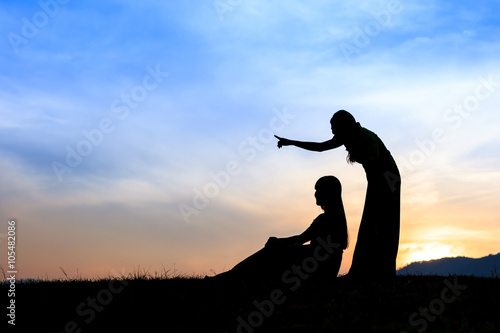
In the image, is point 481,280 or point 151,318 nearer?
point 151,318

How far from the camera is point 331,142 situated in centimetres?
984

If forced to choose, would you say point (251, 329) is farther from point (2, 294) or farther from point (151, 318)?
point (2, 294)

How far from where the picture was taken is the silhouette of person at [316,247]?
8883 mm

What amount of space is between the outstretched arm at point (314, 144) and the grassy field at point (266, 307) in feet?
8.28

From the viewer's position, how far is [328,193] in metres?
8.88

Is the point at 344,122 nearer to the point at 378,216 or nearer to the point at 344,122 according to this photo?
the point at 344,122

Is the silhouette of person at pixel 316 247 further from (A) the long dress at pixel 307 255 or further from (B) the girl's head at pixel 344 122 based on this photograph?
(B) the girl's head at pixel 344 122

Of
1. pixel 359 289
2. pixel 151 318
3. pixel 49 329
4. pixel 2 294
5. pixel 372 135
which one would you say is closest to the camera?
pixel 151 318

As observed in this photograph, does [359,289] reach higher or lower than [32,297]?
lower

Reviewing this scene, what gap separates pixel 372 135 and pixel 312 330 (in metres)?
4.35

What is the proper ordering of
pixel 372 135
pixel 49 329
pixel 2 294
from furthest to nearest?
pixel 2 294 → pixel 372 135 → pixel 49 329

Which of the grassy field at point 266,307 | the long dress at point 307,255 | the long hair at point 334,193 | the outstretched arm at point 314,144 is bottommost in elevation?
the grassy field at point 266,307

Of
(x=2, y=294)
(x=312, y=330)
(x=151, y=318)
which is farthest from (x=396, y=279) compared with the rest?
(x=2, y=294)

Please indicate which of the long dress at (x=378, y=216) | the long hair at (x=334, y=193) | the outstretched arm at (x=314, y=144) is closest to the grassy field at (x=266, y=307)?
the long dress at (x=378, y=216)
